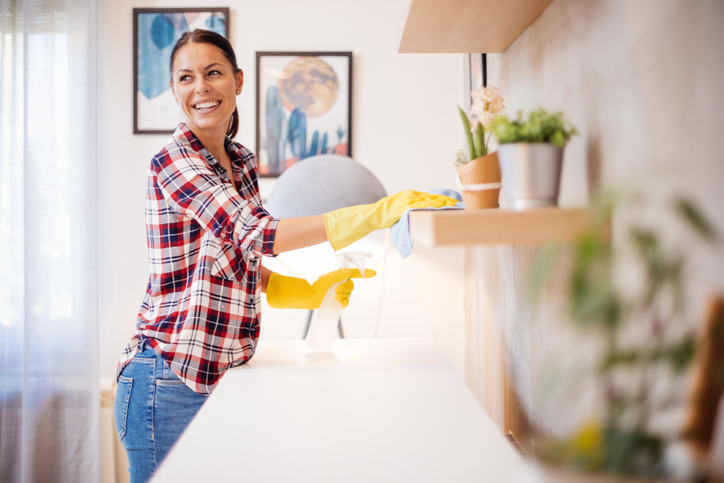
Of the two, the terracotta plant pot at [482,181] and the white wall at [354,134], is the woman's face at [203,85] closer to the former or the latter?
the terracotta plant pot at [482,181]

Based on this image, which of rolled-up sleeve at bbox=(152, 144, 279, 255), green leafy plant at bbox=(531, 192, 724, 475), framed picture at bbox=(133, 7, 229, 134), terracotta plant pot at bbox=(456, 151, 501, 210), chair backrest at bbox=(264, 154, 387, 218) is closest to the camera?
green leafy plant at bbox=(531, 192, 724, 475)

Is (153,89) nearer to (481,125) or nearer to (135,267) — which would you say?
(135,267)

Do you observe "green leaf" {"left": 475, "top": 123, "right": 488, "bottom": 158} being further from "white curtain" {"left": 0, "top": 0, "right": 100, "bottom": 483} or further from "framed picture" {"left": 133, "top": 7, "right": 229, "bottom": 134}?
"white curtain" {"left": 0, "top": 0, "right": 100, "bottom": 483}

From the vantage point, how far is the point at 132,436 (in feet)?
3.82

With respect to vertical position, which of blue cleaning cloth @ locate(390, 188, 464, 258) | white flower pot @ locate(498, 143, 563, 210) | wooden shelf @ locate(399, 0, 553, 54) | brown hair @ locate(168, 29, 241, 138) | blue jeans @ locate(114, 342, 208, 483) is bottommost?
blue jeans @ locate(114, 342, 208, 483)

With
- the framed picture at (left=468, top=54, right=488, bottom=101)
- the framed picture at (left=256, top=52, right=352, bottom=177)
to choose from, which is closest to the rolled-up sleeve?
the framed picture at (left=468, top=54, right=488, bottom=101)

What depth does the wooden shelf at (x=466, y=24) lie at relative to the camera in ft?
3.16

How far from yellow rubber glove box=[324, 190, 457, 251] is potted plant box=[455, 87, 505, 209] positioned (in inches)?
3.2

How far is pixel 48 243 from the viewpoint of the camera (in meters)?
1.94

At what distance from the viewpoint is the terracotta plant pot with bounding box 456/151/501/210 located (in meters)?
0.87

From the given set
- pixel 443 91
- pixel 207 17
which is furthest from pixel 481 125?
pixel 207 17

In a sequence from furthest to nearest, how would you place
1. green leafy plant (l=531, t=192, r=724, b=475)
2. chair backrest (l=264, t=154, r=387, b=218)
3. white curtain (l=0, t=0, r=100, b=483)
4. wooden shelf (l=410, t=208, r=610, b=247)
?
white curtain (l=0, t=0, r=100, b=483), chair backrest (l=264, t=154, r=387, b=218), wooden shelf (l=410, t=208, r=610, b=247), green leafy plant (l=531, t=192, r=724, b=475)

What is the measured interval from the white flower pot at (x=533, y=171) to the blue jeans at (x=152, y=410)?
2.82 feet

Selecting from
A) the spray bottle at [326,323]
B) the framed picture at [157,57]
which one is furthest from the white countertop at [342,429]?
the framed picture at [157,57]
